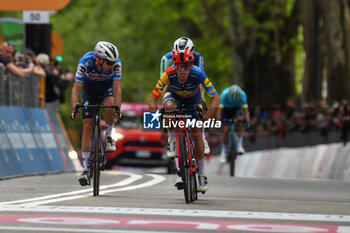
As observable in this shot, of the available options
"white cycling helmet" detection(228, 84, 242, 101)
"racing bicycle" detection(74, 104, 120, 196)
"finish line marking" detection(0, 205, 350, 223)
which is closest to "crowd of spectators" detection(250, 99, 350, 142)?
"white cycling helmet" detection(228, 84, 242, 101)

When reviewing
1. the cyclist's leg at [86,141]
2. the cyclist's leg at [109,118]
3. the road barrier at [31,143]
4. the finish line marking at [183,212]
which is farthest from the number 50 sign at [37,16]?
the finish line marking at [183,212]

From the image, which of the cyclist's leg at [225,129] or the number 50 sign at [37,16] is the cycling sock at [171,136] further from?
the cyclist's leg at [225,129]

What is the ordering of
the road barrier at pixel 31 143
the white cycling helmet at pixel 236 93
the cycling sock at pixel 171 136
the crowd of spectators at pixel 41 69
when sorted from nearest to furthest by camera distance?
the cycling sock at pixel 171 136, the road barrier at pixel 31 143, the crowd of spectators at pixel 41 69, the white cycling helmet at pixel 236 93

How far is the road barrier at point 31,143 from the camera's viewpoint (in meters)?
17.8

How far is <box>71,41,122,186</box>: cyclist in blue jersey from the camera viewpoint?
44.9 ft

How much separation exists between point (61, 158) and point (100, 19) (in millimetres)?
41198

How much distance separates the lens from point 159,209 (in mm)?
11320

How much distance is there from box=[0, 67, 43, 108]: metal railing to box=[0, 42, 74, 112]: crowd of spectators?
135 mm

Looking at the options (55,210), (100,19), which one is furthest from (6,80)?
(100,19)

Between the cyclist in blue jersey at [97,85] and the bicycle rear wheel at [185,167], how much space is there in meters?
1.54

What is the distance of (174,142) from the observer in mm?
13023

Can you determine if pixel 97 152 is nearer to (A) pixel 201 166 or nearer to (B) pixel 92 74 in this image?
(B) pixel 92 74

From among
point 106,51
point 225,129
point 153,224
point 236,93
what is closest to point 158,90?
point 106,51

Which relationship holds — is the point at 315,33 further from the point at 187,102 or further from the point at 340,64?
the point at 187,102
